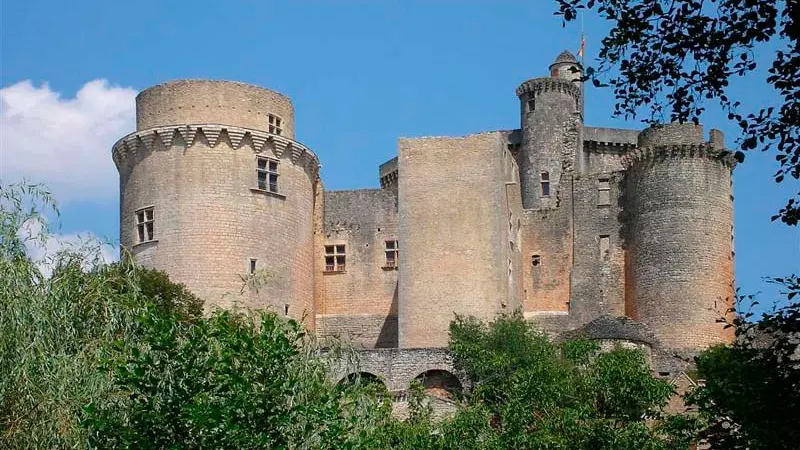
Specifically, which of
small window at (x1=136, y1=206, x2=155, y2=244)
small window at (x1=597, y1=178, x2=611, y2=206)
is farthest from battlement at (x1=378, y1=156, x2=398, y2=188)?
small window at (x1=136, y1=206, x2=155, y2=244)

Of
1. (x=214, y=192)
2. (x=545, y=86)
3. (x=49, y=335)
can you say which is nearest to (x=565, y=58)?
(x=545, y=86)

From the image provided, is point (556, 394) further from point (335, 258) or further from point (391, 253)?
point (335, 258)

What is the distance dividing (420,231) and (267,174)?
14.0 feet

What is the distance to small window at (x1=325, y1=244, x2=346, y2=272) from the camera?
4772 centimetres

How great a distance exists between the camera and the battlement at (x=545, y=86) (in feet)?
176

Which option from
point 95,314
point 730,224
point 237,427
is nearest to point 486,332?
point 730,224

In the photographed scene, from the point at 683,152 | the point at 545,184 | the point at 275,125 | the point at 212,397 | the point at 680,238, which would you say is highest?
the point at 275,125

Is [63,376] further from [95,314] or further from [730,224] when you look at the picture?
[730,224]

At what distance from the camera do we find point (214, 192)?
43.2m

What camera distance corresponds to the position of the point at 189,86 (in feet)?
144

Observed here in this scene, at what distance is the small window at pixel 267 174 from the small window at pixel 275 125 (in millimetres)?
884

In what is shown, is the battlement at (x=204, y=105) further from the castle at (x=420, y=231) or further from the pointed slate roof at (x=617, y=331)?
the pointed slate roof at (x=617, y=331)

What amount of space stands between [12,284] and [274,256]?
887 inches

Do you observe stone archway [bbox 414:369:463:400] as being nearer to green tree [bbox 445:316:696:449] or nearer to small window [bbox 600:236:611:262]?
green tree [bbox 445:316:696:449]
